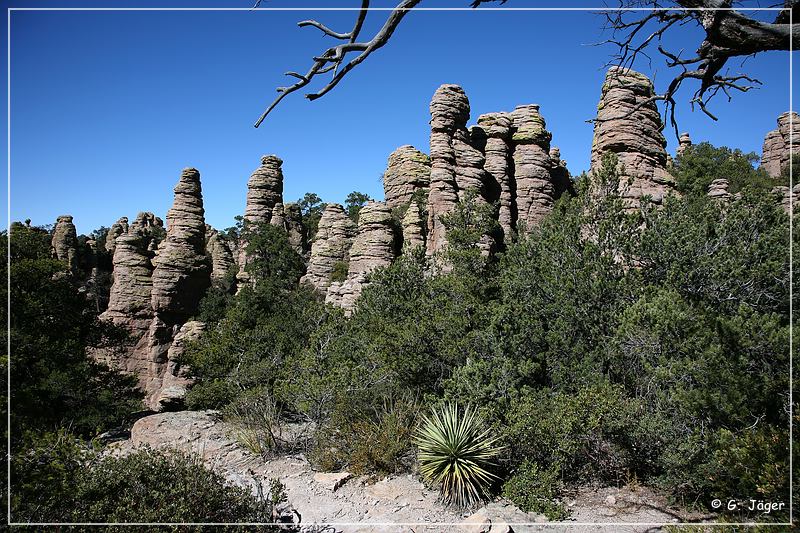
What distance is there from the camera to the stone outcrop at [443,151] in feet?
86.5

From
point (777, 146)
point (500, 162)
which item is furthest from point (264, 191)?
point (777, 146)

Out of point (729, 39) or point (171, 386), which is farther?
point (171, 386)

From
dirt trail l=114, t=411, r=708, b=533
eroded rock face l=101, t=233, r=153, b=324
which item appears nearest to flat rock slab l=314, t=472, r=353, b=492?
dirt trail l=114, t=411, r=708, b=533

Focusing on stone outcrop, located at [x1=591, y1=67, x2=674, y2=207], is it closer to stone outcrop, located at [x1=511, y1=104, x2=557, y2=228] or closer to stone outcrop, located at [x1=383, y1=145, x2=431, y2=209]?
stone outcrop, located at [x1=511, y1=104, x2=557, y2=228]

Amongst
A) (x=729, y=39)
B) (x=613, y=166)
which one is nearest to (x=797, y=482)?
(x=729, y=39)

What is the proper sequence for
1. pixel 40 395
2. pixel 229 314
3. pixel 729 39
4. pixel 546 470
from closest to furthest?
1. pixel 729 39
2. pixel 546 470
3. pixel 40 395
4. pixel 229 314

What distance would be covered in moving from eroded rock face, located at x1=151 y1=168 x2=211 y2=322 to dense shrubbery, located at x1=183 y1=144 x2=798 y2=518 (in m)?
16.6

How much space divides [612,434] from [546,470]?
1.45 metres

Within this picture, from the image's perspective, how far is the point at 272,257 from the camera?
98.0ft

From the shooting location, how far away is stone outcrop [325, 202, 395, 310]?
89.1 ft

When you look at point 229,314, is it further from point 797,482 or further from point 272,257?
point 797,482

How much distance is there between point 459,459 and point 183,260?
90.1ft

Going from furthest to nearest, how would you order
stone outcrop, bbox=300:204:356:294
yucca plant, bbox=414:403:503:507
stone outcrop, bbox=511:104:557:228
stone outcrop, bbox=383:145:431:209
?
1. stone outcrop, bbox=383:145:431:209
2. stone outcrop, bbox=300:204:356:294
3. stone outcrop, bbox=511:104:557:228
4. yucca plant, bbox=414:403:503:507

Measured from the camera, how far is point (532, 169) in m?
30.0
